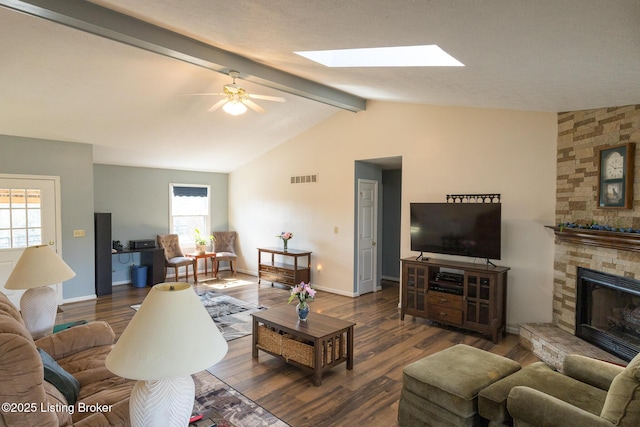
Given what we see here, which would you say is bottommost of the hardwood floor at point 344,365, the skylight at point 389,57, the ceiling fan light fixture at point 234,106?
the hardwood floor at point 344,365

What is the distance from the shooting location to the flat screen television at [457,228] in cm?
443

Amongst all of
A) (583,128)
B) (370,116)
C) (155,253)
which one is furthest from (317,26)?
(155,253)

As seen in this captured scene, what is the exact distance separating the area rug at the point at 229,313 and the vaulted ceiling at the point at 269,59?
112 inches

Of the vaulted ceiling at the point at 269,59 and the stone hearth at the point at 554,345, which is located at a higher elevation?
the vaulted ceiling at the point at 269,59

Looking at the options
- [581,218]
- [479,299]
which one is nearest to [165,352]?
[479,299]

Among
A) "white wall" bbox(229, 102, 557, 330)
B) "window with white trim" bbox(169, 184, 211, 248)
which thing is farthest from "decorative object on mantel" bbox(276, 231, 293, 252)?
"window with white trim" bbox(169, 184, 211, 248)

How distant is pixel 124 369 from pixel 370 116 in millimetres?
5362

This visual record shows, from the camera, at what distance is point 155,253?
715 cm

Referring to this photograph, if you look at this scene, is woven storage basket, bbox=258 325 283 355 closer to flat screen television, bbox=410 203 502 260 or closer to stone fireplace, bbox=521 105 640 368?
flat screen television, bbox=410 203 502 260

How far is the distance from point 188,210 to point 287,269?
3.06 m

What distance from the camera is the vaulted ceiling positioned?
1960 millimetres

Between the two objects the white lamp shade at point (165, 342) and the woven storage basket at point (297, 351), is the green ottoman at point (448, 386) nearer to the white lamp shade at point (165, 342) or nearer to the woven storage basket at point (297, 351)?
the woven storage basket at point (297, 351)

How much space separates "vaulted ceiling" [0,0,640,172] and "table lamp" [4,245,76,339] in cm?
186

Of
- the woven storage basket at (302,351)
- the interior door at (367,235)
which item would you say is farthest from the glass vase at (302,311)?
the interior door at (367,235)
